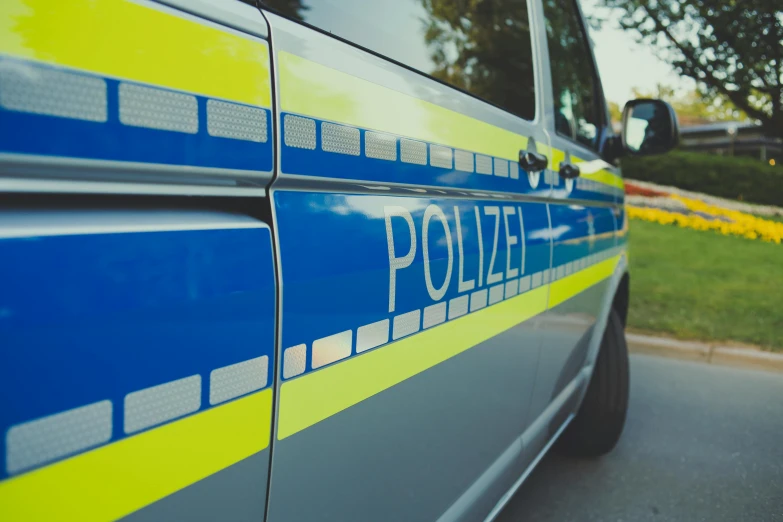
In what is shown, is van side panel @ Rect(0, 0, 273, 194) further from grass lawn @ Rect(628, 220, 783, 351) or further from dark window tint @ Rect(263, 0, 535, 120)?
grass lawn @ Rect(628, 220, 783, 351)

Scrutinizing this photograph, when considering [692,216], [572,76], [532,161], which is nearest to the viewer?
[532,161]

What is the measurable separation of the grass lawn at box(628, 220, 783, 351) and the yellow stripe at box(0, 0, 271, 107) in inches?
206

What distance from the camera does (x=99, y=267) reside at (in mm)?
700

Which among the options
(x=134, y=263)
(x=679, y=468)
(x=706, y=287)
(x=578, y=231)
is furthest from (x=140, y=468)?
(x=706, y=287)

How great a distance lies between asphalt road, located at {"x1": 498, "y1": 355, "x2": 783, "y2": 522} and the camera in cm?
275

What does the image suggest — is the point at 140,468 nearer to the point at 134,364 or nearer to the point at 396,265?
the point at 134,364

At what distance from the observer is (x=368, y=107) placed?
1153mm

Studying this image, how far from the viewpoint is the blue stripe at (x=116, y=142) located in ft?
2.12

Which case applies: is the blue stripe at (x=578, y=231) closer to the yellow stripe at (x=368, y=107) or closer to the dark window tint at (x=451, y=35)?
the dark window tint at (x=451, y=35)

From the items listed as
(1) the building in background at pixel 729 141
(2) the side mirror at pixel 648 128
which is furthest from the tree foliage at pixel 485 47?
(1) the building in background at pixel 729 141

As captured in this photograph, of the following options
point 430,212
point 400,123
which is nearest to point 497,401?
point 430,212

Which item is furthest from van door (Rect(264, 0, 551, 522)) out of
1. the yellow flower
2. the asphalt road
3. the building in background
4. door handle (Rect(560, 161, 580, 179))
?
the building in background

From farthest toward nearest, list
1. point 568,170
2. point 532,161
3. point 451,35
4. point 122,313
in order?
point 568,170 → point 532,161 → point 451,35 → point 122,313

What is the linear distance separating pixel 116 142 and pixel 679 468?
3128mm
